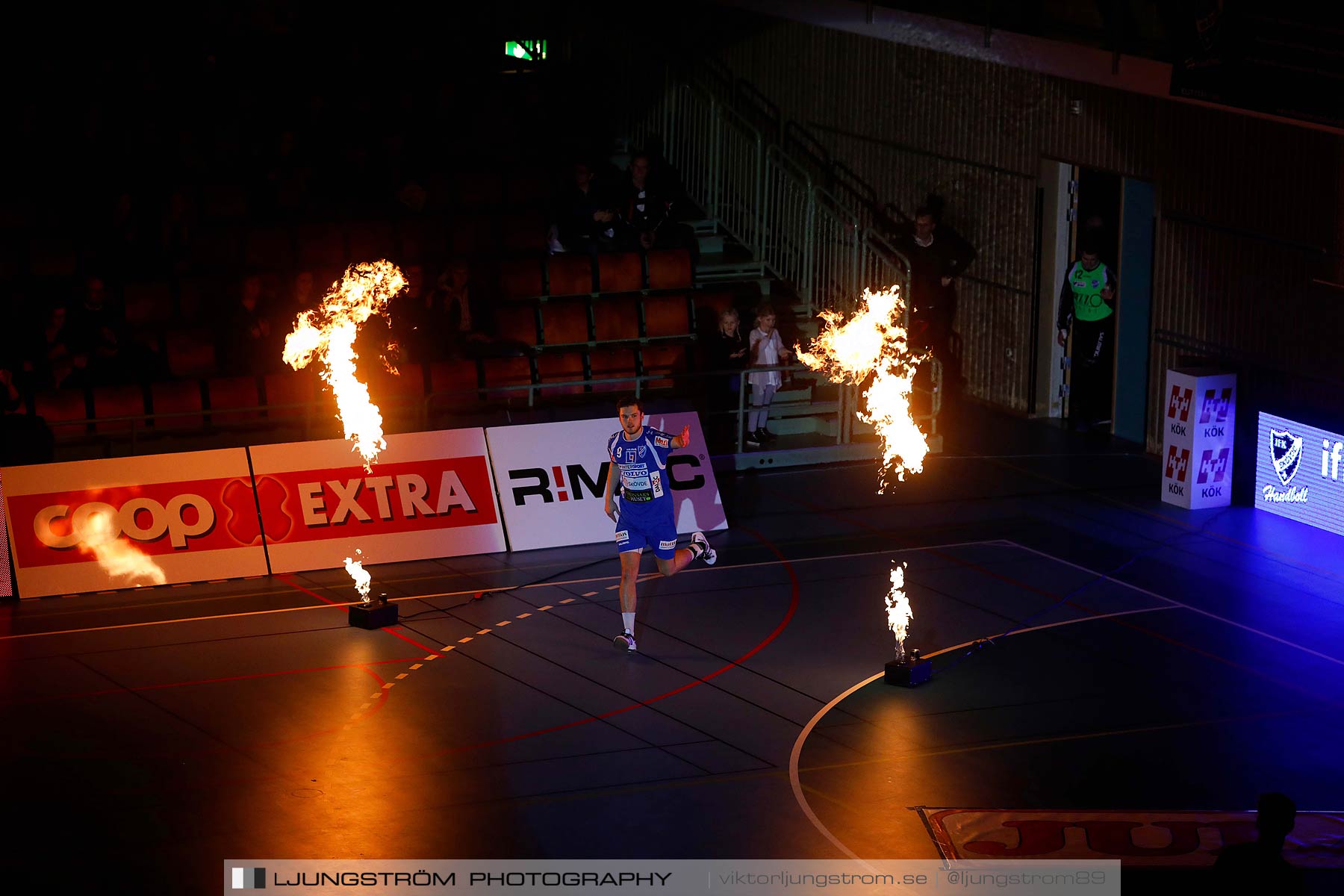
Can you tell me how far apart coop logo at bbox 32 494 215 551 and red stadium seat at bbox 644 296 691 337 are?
657cm

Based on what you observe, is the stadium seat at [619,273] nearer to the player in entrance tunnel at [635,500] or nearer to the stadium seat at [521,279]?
the stadium seat at [521,279]

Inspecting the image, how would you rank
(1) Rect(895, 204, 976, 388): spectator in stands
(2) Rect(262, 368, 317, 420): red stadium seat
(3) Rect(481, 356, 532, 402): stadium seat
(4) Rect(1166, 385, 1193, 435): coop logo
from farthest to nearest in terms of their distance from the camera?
(1) Rect(895, 204, 976, 388): spectator in stands, (3) Rect(481, 356, 532, 402): stadium seat, (2) Rect(262, 368, 317, 420): red stadium seat, (4) Rect(1166, 385, 1193, 435): coop logo

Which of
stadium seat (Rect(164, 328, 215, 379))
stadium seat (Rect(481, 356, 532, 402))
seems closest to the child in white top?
stadium seat (Rect(481, 356, 532, 402))

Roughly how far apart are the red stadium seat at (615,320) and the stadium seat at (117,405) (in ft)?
18.0

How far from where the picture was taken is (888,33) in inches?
765

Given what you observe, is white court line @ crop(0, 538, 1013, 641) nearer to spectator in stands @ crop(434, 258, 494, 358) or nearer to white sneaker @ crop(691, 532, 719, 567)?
white sneaker @ crop(691, 532, 719, 567)

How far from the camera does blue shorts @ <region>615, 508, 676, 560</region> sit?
12.9 metres

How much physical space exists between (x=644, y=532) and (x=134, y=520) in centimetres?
495

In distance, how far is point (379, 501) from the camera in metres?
15.2

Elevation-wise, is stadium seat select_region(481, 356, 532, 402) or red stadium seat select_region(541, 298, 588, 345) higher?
red stadium seat select_region(541, 298, 588, 345)

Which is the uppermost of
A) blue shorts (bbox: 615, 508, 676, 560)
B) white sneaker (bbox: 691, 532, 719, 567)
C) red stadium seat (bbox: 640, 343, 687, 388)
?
red stadium seat (bbox: 640, 343, 687, 388)

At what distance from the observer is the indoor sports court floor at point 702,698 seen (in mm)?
9727

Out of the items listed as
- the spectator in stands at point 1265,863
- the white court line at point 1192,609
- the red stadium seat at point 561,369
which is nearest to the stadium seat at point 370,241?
the red stadium seat at point 561,369

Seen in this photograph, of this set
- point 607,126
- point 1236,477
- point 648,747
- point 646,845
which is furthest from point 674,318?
point 646,845
